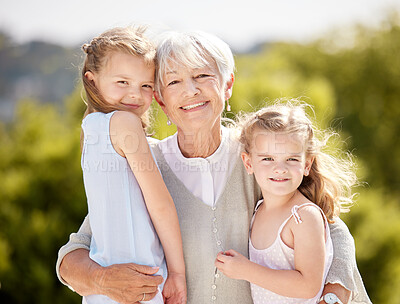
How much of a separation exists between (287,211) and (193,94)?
28.7 inches

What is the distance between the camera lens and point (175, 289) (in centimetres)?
213

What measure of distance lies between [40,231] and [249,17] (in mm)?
15791

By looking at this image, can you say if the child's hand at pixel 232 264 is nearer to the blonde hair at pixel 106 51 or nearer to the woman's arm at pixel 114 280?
the woman's arm at pixel 114 280

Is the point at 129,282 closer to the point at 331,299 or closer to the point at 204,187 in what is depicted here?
the point at 204,187

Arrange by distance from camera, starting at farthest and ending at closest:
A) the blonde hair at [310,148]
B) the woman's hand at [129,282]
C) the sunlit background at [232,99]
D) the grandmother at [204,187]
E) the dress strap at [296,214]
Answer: the sunlit background at [232,99] → the grandmother at [204,187] → the blonde hair at [310,148] → the dress strap at [296,214] → the woman's hand at [129,282]

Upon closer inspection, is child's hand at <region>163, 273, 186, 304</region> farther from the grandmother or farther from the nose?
the nose

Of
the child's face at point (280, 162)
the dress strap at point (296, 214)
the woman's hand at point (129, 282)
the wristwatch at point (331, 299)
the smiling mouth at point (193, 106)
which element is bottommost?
the wristwatch at point (331, 299)

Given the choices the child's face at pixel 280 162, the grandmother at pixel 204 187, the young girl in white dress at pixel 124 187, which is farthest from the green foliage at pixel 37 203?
the child's face at pixel 280 162

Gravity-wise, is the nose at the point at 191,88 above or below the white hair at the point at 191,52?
below

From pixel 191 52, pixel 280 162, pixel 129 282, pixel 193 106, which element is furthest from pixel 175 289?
pixel 191 52

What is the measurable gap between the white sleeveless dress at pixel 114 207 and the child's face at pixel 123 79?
Result: 0.16m

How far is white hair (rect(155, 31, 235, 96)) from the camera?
2.28m

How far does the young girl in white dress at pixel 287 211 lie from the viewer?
201 centimetres

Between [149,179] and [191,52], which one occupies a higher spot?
[191,52]
